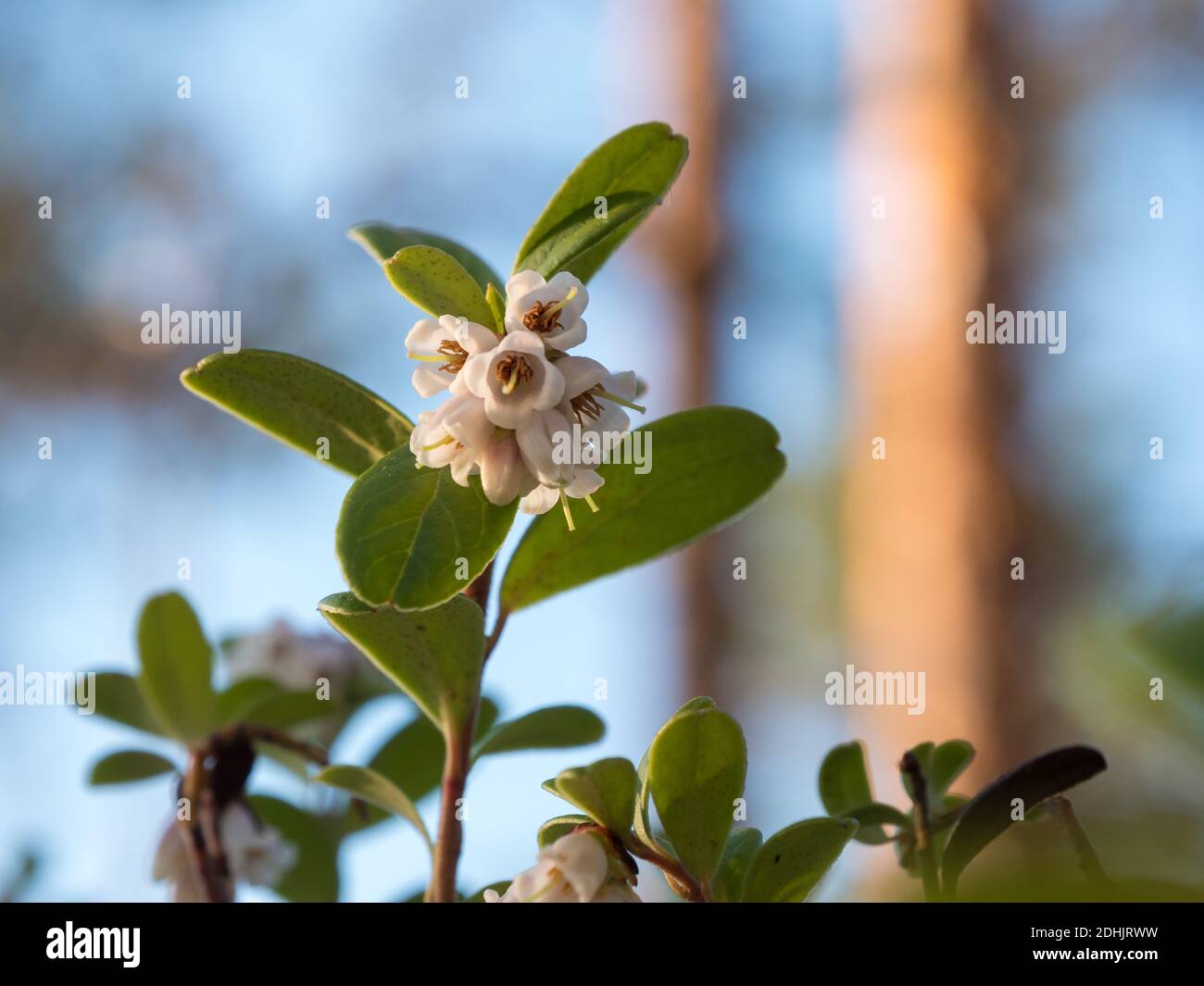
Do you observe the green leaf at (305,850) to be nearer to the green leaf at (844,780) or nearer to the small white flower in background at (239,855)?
the small white flower in background at (239,855)

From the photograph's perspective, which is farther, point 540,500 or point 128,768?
point 128,768

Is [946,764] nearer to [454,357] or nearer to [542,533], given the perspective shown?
[542,533]

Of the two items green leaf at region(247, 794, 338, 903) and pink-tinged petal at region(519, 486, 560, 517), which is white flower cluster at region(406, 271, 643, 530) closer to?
pink-tinged petal at region(519, 486, 560, 517)

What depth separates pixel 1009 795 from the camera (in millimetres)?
668

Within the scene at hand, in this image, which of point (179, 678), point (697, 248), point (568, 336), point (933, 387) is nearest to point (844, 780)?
point (568, 336)

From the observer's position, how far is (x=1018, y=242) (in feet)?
16.7

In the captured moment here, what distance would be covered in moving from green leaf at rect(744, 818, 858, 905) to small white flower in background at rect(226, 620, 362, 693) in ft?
2.30

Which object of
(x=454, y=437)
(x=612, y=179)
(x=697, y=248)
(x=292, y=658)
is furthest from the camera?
(x=697, y=248)

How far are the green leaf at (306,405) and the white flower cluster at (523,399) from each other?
47 mm

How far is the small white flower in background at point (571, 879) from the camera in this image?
1.90 ft

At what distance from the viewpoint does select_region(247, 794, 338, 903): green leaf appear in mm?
1045

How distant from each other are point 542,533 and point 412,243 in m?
0.25

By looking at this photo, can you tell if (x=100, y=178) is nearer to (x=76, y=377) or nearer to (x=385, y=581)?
(x=76, y=377)
